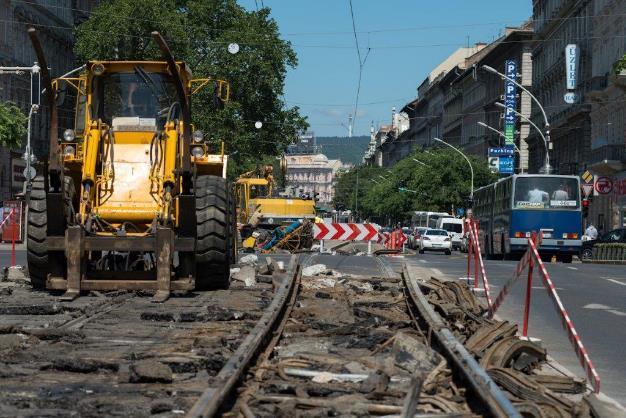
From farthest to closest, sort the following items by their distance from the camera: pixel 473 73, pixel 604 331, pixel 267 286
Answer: pixel 473 73 → pixel 267 286 → pixel 604 331

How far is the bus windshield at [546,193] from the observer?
1907 inches

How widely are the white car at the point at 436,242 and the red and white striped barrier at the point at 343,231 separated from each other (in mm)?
26689

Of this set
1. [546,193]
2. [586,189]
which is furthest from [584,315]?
[586,189]

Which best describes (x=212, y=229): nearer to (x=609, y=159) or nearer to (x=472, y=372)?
(x=472, y=372)

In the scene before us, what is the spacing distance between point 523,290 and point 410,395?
1584 centimetres

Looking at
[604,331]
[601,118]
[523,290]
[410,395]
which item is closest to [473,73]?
[601,118]

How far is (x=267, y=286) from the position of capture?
20.7 meters

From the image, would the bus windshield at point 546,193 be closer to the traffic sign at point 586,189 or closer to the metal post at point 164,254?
the traffic sign at point 586,189

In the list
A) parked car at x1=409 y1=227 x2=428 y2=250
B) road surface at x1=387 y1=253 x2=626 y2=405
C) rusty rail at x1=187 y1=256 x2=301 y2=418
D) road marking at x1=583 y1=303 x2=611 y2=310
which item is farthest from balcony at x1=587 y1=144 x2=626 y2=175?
rusty rail at x1=187 y1=256 x2=301 y2=418

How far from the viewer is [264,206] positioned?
2051 inches

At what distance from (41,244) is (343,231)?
26.5 metres

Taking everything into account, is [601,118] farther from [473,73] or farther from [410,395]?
[410,395]

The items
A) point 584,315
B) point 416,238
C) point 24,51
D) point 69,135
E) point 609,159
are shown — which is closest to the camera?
point 69,135

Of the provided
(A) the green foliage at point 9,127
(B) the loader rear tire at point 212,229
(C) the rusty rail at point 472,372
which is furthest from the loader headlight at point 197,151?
(A) the green foliage at point 9,127
